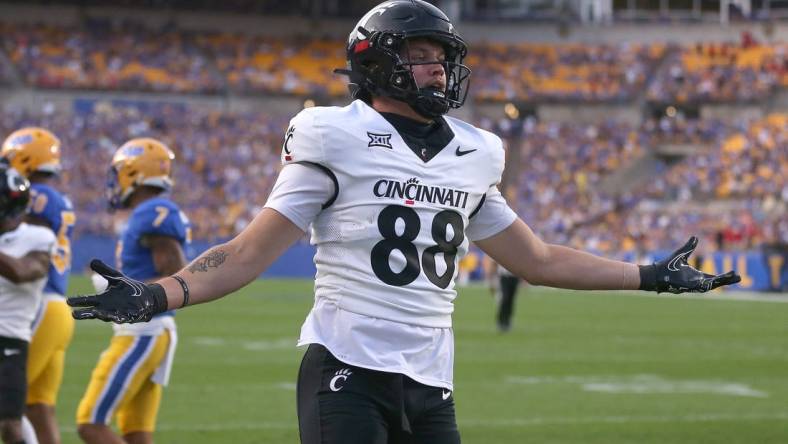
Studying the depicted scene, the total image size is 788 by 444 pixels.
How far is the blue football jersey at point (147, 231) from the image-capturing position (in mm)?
5977

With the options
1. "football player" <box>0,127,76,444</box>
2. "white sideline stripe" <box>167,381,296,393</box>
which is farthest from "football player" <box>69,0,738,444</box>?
"white sideline stripe" <box>167,381,296,393</box>

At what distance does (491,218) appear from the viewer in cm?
415

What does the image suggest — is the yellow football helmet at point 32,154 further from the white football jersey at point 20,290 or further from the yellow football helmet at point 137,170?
the white football jersey at point 20,290

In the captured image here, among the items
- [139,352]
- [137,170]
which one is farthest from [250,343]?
[139,352]

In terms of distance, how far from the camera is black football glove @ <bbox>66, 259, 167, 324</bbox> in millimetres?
3336

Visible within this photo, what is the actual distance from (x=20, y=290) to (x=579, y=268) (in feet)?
9.79

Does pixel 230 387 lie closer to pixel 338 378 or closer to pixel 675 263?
pixel 675 263

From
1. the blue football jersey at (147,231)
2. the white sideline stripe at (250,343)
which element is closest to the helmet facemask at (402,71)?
the blue football jersey at (147,231)

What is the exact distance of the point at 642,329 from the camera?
59.4 ft

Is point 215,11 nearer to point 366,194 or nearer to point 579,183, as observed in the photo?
point 579,183

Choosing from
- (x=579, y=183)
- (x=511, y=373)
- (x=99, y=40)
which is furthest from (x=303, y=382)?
(x=99, y=40)

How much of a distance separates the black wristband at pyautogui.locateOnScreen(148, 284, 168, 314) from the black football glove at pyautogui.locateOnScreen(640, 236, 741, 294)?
1550 mm

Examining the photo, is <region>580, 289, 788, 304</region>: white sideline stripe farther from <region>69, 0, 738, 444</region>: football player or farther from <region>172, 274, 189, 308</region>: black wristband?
<region>172, 274, 189, 308</region>: black wristband

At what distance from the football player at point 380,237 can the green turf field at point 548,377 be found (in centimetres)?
483
